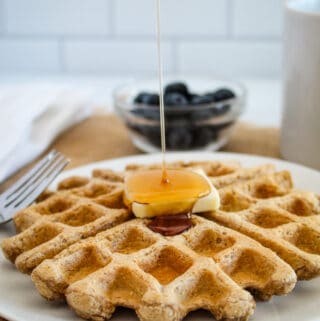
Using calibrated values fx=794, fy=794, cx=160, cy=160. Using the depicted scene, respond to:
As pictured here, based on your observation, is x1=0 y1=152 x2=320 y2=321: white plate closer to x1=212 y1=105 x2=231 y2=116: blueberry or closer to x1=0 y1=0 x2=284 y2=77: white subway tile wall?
x1=212 y1=105 x2=231 y2=116: blueberry

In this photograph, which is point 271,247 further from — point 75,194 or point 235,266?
point 75,194

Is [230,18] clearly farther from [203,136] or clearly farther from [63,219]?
[63,219]

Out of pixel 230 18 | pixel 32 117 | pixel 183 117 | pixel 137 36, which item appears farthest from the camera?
pixel 137 36

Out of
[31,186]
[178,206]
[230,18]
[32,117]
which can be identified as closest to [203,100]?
[32,117]

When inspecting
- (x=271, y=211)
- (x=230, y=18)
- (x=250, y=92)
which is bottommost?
(x=250, y=92)

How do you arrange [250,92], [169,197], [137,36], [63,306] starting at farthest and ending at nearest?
[137,36], [250,92], [169,197], [63,306]

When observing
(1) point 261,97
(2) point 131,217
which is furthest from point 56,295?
(1) point 261,97

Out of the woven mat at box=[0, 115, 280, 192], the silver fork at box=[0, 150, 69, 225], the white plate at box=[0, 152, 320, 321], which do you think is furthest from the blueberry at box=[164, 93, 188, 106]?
the white plate at box=[0, 152, 320, 321]
